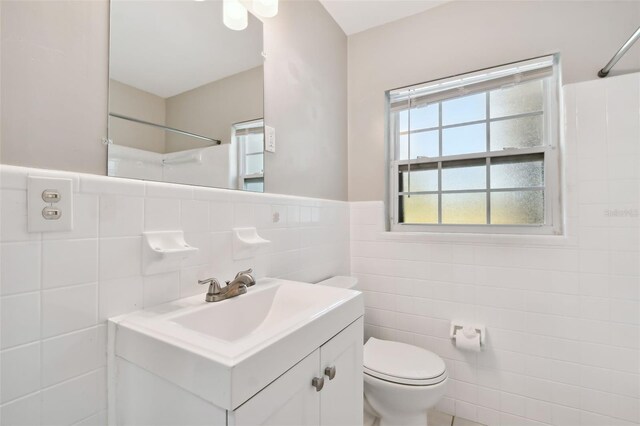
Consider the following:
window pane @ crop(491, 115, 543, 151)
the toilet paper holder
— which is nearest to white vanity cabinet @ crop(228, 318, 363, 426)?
the toilet paper holder

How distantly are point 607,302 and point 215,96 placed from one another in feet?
6.72

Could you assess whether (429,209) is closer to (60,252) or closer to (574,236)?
(574,236)

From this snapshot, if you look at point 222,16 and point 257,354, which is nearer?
point 257,354

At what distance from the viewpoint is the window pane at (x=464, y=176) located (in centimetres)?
175

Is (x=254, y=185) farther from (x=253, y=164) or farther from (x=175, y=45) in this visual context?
(x=175, y=45)

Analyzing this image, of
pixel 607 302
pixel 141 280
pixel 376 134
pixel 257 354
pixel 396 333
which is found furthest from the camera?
pixel 376 134

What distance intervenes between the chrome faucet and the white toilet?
85 centimetres

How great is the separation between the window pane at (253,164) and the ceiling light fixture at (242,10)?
55 centimetres

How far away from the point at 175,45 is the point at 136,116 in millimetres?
337

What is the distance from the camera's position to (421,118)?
194cm

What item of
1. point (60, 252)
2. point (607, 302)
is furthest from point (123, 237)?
point (607, 302)

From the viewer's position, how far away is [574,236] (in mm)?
1407

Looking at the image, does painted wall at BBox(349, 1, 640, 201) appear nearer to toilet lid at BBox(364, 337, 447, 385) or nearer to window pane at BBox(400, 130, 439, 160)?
window pane at BBox(400, 130, 439, 160)

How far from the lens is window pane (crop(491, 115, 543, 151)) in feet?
5.33
